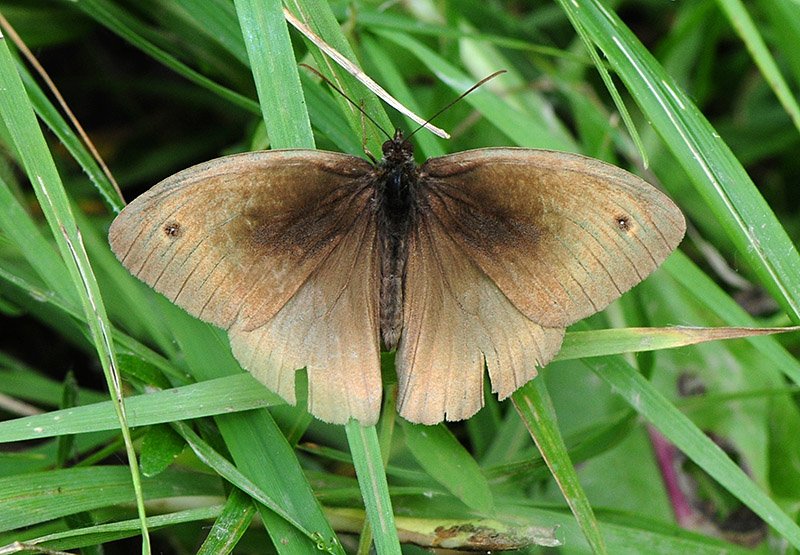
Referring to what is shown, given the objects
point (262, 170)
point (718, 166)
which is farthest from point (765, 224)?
point (262, 170)

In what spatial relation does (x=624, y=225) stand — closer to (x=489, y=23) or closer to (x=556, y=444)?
(x=556, y=444)

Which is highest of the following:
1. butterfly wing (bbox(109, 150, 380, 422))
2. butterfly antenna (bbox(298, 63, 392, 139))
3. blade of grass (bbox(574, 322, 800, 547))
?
butterfly antenna (bbox(298, 63, 392, 139))

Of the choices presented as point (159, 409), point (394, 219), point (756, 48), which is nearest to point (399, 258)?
point (394, 219)

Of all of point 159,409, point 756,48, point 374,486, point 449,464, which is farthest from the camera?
point 756,48

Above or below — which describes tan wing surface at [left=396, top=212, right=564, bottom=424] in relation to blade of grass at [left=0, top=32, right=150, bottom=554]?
below

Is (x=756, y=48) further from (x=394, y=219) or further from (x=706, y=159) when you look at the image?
(x=394, y=219)

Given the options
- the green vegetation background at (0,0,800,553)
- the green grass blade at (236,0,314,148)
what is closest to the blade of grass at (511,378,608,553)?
the green vegetation background at (0,0,800,553)

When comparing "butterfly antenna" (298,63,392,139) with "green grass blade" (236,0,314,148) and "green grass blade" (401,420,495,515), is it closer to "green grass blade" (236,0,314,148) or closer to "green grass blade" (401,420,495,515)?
"green grass blade" (236,0,314,148)

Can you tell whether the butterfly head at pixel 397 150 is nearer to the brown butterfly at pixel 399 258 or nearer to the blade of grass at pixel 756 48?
the brown butterfly at pixel 399 258
